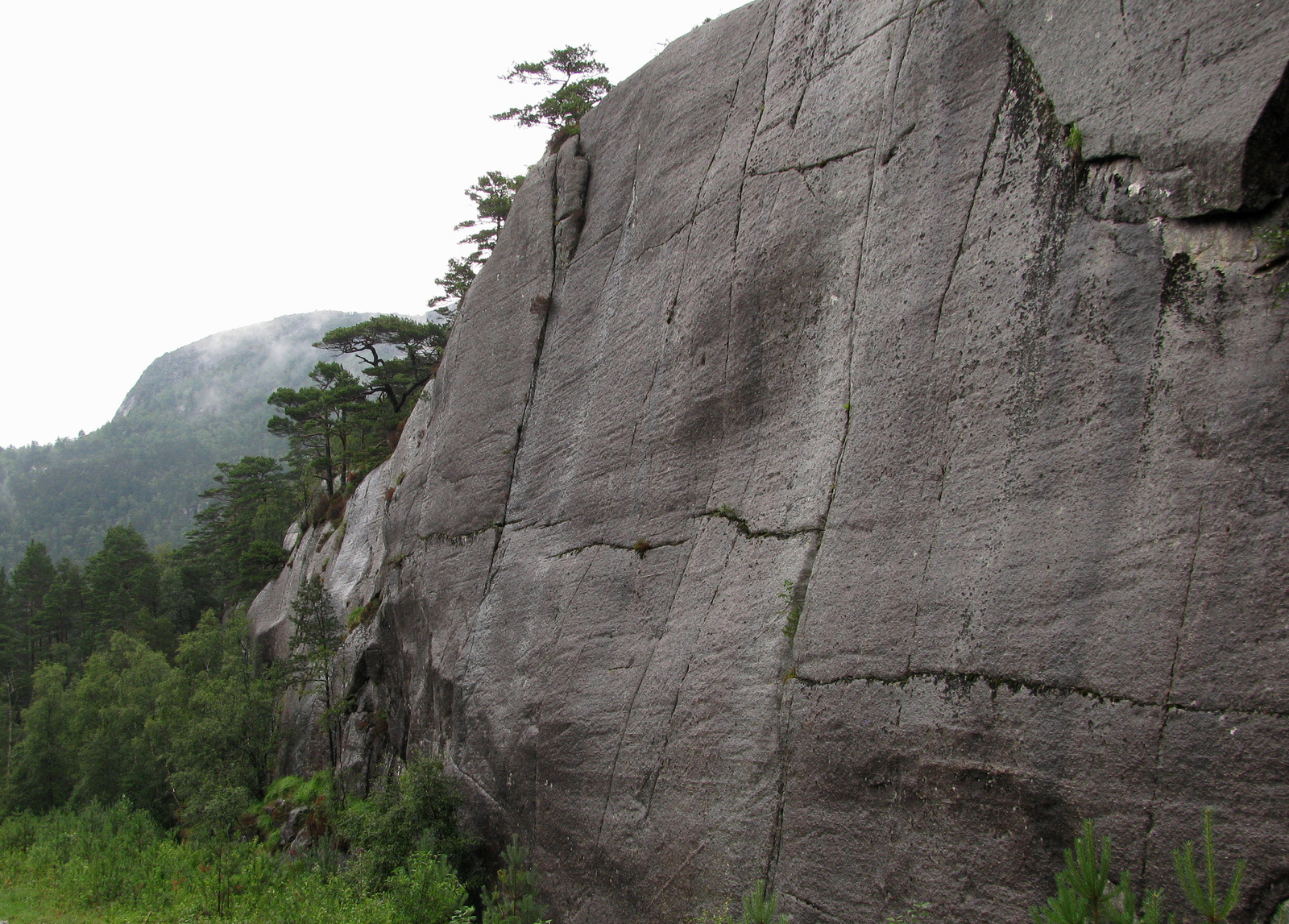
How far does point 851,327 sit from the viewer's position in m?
9.50

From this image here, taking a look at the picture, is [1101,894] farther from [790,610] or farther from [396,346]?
[396,346]

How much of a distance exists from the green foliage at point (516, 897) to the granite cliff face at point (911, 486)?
1.08 ft

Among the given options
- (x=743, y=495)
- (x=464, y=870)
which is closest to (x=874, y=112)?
(x=743, y=495)

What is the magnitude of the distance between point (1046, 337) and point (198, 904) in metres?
20.3

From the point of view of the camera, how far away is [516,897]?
11.1 m

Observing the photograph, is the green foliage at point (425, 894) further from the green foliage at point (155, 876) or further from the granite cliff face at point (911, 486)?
the granite cliff face at point (911, 486)

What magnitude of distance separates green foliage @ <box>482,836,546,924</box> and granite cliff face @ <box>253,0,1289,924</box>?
0.33 meters

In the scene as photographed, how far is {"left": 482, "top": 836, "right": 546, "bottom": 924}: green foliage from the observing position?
10.8 meters

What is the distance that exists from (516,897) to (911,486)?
791cm

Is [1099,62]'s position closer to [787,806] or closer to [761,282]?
[761,282]

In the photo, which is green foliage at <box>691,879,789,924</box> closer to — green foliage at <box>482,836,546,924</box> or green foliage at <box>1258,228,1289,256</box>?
green foliage at <box>482,836,546,924</box>

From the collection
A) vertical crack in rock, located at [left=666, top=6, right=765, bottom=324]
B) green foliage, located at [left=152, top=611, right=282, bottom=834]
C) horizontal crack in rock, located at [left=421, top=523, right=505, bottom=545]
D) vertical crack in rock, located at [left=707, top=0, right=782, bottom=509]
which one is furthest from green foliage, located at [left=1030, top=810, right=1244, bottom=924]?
green foliage, located at [left=152, top=611, right=282, bottom=834]

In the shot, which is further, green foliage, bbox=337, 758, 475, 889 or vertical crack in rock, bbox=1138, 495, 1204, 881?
green foliage, bbox=337, 758, 475, 889

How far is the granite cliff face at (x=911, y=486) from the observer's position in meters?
6.21
